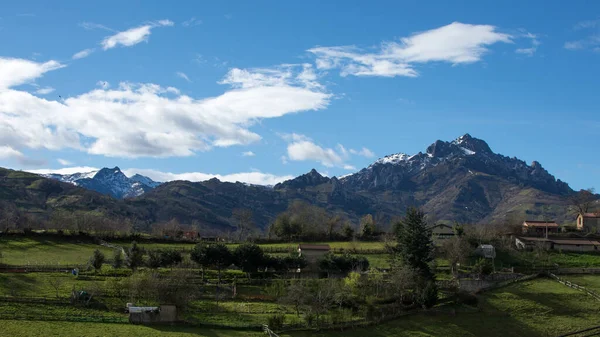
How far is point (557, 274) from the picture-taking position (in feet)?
273

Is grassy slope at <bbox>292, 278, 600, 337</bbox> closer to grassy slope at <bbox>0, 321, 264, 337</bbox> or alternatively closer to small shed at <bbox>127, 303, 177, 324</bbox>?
grassy slope at <bbox>0, 321, 264, 337</bbox>

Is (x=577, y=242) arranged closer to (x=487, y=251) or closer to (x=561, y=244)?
(x=561, y=244)

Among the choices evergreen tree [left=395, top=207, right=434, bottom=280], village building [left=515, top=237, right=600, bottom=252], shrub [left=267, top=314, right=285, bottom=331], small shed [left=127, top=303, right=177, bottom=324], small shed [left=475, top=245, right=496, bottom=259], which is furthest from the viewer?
village building [left=515, top=237, right=600, bottom=252]

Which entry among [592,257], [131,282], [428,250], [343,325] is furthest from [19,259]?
[592,257]

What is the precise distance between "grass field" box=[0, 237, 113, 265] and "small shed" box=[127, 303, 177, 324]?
26.1 meters

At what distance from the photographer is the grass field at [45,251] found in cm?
8338

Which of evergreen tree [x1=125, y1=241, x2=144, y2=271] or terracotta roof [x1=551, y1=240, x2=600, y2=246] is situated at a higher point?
terracotta roof [x1=551, y1=240, x2=600, y2=246]

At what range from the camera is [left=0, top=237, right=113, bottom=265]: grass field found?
274 ft

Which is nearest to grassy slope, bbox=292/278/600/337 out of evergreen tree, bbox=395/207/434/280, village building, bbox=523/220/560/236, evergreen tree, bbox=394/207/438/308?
evergreen tree, bbox=394/207/438/308

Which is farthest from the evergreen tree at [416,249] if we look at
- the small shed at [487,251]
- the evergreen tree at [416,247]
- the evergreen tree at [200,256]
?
the evergreen tree at [200,256]

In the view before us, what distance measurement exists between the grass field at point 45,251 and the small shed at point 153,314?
2612 cm

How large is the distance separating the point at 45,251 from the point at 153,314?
39.3 m

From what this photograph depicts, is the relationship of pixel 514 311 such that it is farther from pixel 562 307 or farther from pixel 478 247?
pixel 478 247

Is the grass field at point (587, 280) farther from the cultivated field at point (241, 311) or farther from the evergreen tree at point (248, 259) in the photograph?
the evergreen tree at point (248, 259)
